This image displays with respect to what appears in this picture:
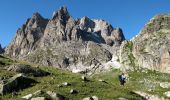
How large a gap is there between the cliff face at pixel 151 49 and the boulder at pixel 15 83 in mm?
91957

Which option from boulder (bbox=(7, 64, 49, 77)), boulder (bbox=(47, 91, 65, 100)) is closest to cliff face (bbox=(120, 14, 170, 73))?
boulder (bbox=(7, 64, 49, 77))

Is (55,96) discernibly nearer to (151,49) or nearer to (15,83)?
(15,83)

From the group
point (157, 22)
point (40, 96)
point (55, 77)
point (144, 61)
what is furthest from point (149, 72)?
point (40, 96)

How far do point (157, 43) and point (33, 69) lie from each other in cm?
9586

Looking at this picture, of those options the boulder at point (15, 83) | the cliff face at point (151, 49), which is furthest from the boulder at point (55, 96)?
the cliff face at point (151, 49)

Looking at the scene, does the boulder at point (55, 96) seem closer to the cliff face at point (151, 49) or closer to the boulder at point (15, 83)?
the boulder at point (15, 83)

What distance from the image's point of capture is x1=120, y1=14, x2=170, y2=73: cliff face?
13562cm

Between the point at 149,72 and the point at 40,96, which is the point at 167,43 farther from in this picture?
the point at 40,96

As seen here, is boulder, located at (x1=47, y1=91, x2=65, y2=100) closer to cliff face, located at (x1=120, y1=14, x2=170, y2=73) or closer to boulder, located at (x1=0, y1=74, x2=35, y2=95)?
boulder, located at (x1=0, y1=74, x2=35, y2=95)

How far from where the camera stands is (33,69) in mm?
52906

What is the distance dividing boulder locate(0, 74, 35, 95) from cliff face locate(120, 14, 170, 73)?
9196 centimetres

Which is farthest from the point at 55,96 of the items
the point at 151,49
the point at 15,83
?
the point at 151,49

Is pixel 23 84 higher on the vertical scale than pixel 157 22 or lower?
lower

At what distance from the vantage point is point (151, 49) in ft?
464
